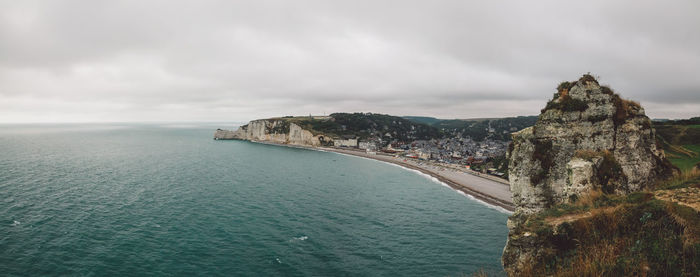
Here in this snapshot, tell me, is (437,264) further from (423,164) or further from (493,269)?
(423,164)

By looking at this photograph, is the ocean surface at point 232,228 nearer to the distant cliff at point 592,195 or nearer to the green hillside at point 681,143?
the distant cliff at point 592,195

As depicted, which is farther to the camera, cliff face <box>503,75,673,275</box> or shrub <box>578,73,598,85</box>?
shrub <box>578,73,598,85</box>

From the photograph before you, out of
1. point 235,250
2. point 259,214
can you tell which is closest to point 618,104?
point 235,250

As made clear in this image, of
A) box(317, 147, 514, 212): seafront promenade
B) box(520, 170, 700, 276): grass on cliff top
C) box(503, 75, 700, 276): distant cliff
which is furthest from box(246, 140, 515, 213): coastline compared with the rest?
box(520, 170, 700, 276): grass on cliff top

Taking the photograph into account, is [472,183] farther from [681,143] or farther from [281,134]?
[281,134]

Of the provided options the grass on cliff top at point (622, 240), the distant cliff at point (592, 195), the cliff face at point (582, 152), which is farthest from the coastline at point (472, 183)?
the grass on cliff top at point (622, 240)

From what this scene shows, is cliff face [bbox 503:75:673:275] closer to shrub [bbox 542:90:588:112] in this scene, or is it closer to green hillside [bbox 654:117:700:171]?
shrub [bbox 542:90:588:112]

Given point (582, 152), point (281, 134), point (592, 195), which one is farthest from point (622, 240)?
point (281, 134)
